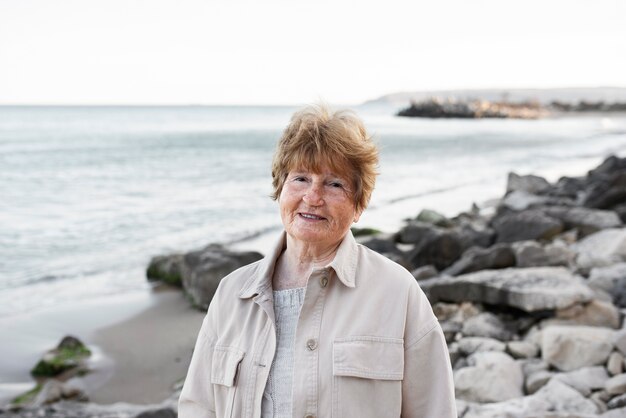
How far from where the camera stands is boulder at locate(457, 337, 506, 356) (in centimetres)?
544

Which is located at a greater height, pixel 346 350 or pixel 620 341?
pixel 346 350

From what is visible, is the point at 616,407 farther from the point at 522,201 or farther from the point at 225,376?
the point at 522,201

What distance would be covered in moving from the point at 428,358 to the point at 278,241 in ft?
2.13

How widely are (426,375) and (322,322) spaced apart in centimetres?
35

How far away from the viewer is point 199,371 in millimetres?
2180

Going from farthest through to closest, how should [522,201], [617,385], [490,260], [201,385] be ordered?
[522,201], [490,260], [617,385], [201,385]

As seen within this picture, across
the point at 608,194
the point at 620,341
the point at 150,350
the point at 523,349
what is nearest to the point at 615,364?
the point at 620,341

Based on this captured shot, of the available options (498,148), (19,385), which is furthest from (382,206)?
(498,148)

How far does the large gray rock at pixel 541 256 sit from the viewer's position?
292 inches

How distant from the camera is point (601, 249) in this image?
25.8ft

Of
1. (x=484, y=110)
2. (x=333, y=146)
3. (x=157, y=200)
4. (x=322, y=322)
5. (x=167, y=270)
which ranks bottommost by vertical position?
(x=484, y=110)

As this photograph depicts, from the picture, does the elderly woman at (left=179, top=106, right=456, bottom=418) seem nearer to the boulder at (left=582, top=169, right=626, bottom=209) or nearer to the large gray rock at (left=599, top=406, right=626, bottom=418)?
the large gray rock at (left=599, top=406, right=626, bottom=418)

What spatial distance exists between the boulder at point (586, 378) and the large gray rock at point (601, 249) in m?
2.72

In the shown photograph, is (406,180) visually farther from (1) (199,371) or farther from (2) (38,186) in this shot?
(1) (199,371)
